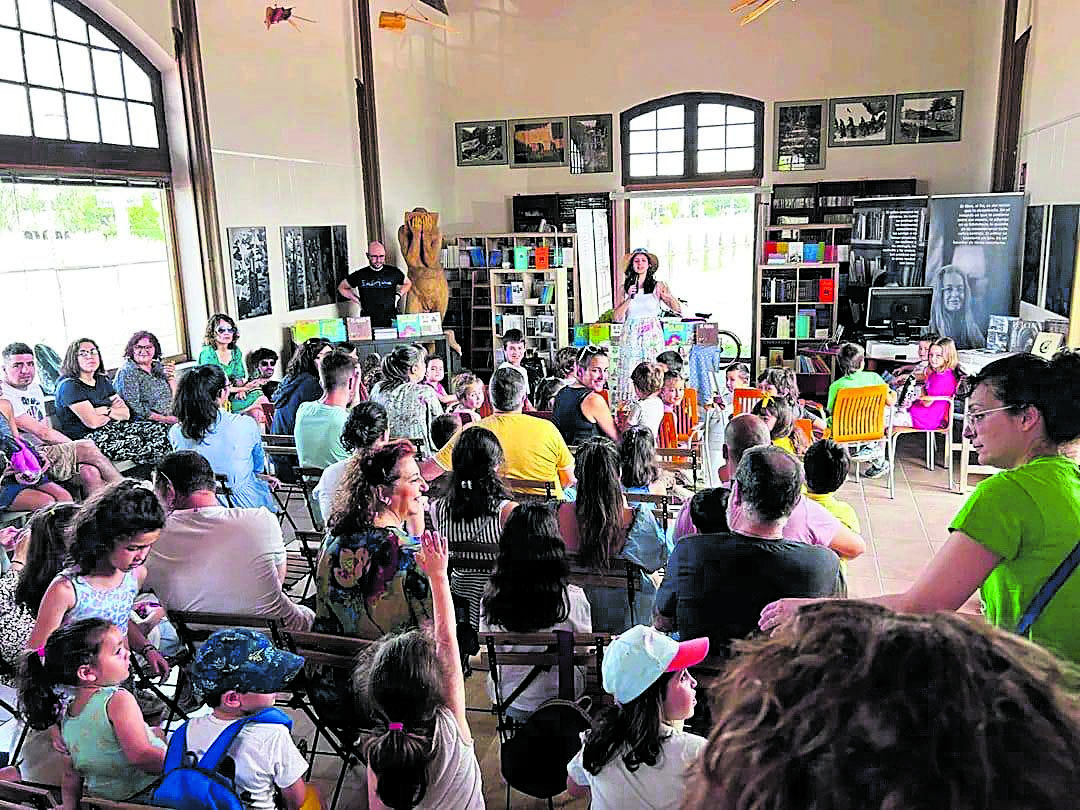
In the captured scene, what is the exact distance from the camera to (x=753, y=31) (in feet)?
34.5

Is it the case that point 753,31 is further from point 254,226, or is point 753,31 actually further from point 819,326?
point 254,226

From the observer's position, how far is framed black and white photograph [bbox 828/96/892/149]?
1027 cm

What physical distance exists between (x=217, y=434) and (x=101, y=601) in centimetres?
176

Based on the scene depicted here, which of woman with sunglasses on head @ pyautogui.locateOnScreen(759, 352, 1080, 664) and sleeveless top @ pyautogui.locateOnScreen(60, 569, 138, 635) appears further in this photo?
sleeveless top @ pyautogui.locateOnScreen(60, 569, 138, 635)

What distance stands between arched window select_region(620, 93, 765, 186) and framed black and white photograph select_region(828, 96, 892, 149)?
2.85 feet

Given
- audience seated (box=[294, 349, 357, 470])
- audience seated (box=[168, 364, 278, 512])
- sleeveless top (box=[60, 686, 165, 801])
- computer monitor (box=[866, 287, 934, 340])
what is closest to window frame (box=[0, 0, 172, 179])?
audience seated (box=[168, 364, 278, 512])

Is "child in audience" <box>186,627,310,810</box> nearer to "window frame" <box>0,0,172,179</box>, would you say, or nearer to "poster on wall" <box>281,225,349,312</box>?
"window frame" <box>0,0,172,179</box>

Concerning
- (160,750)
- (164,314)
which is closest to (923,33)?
(164,314)

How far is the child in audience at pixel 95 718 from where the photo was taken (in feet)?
7.07

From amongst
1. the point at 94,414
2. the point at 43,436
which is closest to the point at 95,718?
the point at 43,436

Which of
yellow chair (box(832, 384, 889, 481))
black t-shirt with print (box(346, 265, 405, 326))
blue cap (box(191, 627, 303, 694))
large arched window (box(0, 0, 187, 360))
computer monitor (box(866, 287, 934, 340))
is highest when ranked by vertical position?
large arched window (box(0, 0, 187, 360))

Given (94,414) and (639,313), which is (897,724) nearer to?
(94,414)

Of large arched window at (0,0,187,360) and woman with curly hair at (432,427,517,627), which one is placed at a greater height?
large arched window at (0,0,187,360)

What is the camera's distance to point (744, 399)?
21.9 feet
